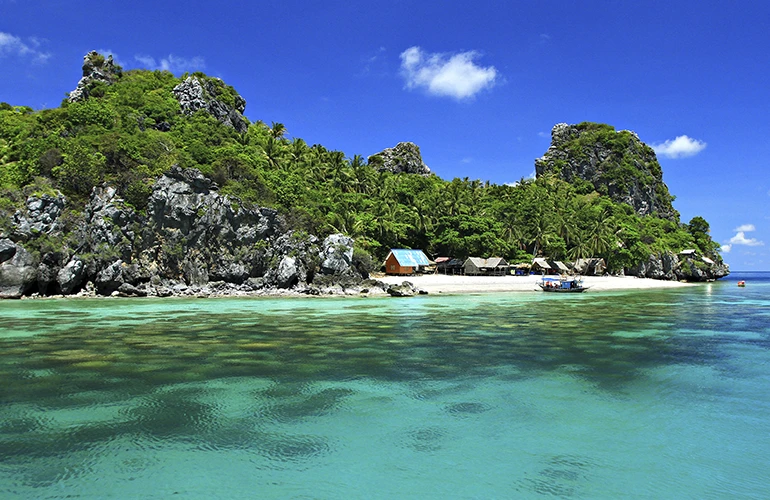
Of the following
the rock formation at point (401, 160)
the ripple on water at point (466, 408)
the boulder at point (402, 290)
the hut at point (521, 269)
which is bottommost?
the ripple on water at point (466, 408)

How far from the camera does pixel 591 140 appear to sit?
110062mm

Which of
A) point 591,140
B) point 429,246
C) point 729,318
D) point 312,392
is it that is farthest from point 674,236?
point 312,392

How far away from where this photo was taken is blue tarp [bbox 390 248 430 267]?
55.4 m

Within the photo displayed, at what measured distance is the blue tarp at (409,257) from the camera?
55.4m

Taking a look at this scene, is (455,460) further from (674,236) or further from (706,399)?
(674,236)

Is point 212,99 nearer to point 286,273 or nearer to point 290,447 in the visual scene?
point 286,273

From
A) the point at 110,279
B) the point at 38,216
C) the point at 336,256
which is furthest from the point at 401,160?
the point at 38,216

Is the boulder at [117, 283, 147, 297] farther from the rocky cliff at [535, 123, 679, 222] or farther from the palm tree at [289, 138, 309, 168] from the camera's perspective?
the rocky cliff at [535, 123, 679, 222]

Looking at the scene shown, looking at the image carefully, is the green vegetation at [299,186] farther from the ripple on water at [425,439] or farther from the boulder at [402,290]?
the ripple on water at [425,439]

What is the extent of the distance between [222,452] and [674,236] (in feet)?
319

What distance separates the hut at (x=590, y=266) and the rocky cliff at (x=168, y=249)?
3843cm

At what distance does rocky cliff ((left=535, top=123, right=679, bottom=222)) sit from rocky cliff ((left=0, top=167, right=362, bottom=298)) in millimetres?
79533

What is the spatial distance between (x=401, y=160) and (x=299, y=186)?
47839 mm

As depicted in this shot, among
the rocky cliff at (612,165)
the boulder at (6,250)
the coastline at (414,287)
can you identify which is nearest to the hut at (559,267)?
the coastline at (414,287)
